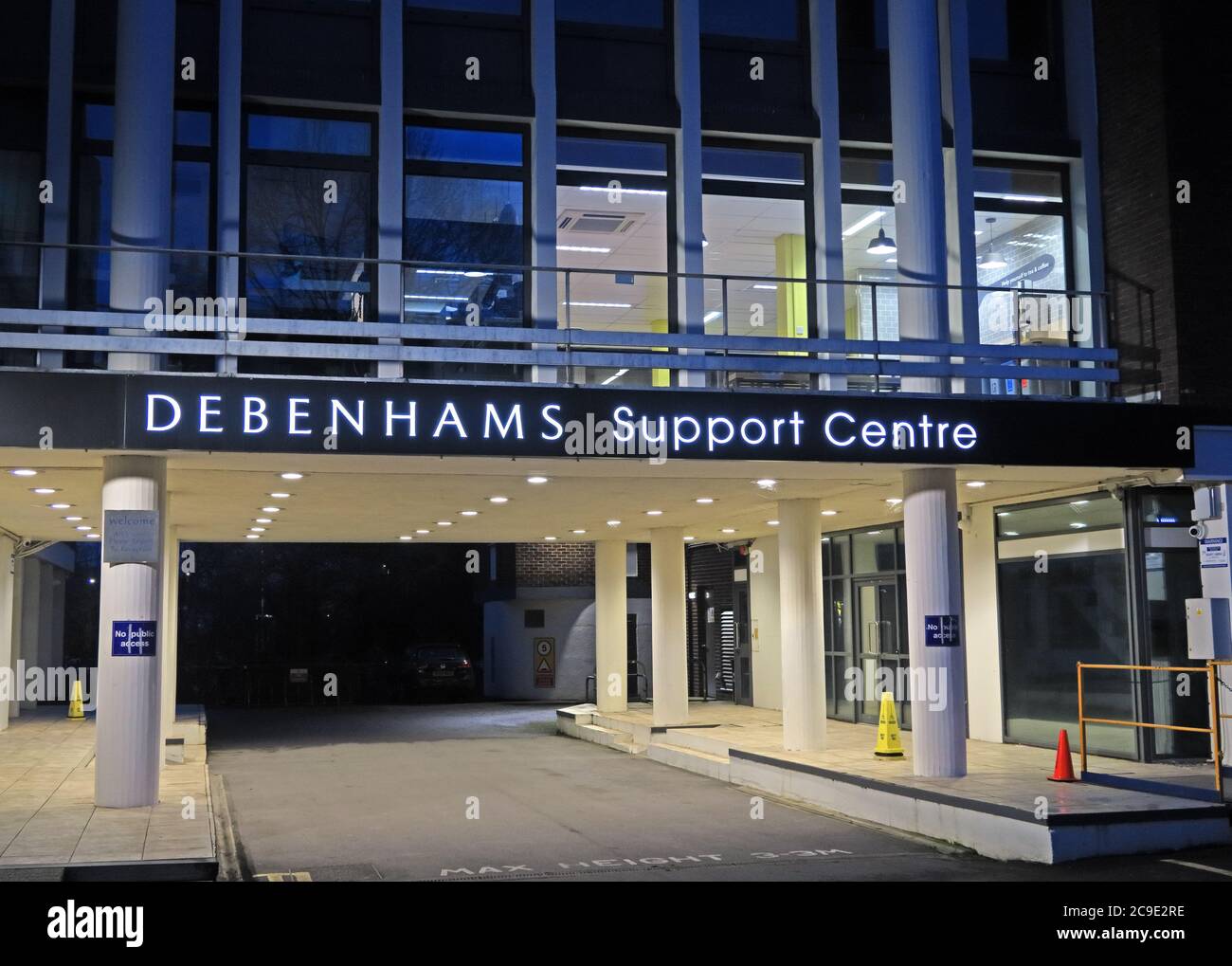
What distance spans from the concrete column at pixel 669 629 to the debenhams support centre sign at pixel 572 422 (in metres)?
9.80

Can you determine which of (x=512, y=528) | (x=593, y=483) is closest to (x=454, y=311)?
(x=593, y=483)

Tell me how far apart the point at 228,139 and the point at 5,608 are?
12.7m

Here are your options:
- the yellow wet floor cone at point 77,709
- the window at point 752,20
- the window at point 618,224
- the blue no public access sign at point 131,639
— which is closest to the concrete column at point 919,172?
the window at point 752,20

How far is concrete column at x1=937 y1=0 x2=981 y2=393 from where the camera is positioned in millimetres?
16984

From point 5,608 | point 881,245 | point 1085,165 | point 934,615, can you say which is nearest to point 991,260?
point 881,245

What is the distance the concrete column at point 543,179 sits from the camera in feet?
52.5

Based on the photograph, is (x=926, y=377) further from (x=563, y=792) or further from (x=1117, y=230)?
(x=563, y=792)

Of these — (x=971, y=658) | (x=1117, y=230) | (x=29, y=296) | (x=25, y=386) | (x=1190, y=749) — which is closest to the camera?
(x=25, y=386)

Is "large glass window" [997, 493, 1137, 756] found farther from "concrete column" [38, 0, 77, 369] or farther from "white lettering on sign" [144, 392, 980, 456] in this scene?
"concrete column" [38, 0, 77, 369]

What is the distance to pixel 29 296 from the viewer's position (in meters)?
15.2

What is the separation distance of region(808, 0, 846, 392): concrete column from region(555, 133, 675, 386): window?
6.61 feet

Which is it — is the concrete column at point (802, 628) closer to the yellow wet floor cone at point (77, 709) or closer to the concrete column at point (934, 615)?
the concrete column at point (934, 615)

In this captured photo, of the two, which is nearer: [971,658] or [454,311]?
[454,311]

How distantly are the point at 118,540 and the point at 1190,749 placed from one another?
1272 cm
